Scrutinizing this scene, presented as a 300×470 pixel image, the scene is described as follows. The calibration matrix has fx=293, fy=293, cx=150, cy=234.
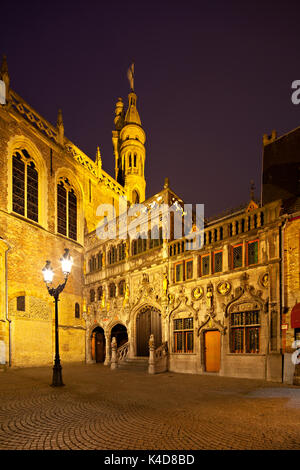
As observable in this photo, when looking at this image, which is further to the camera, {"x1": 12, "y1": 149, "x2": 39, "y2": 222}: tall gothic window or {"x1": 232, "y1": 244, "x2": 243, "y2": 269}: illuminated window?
{"x1": 12, "y1": 149, "x2": 39, "y2": 222}: tall gothic window

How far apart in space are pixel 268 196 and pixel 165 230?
569cm

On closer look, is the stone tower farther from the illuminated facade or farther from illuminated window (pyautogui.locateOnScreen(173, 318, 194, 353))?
illuminated window (pyautogui.locateOnScreen(173, 318, 194, 353))

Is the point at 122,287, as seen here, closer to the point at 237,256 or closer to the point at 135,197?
the point at 237,256

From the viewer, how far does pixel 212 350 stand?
1367 centimetres

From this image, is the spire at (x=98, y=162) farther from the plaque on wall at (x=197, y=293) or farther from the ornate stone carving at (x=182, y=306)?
the plaque on wall at (x=197, y=293)

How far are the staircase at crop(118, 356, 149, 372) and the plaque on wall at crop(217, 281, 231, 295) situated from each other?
5810 mm

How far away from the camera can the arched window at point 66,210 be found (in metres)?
22.8

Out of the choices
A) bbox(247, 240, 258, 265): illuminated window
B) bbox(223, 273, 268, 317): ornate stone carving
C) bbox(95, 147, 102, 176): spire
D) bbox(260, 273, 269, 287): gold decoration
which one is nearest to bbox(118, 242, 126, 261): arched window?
bbox(223, 273, 268, 317): ornate stone carving

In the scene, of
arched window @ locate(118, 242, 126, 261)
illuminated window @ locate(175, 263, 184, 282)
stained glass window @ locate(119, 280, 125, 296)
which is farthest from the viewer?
arched window @ locate(118, 242, 126, 261)

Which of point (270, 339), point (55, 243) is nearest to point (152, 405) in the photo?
point (270, 339)

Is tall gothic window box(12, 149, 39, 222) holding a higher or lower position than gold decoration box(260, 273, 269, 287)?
higher

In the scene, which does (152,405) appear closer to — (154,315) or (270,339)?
(270,339)

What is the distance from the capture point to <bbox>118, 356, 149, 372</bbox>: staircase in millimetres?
15615

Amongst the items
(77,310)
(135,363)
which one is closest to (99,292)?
(77,310)
